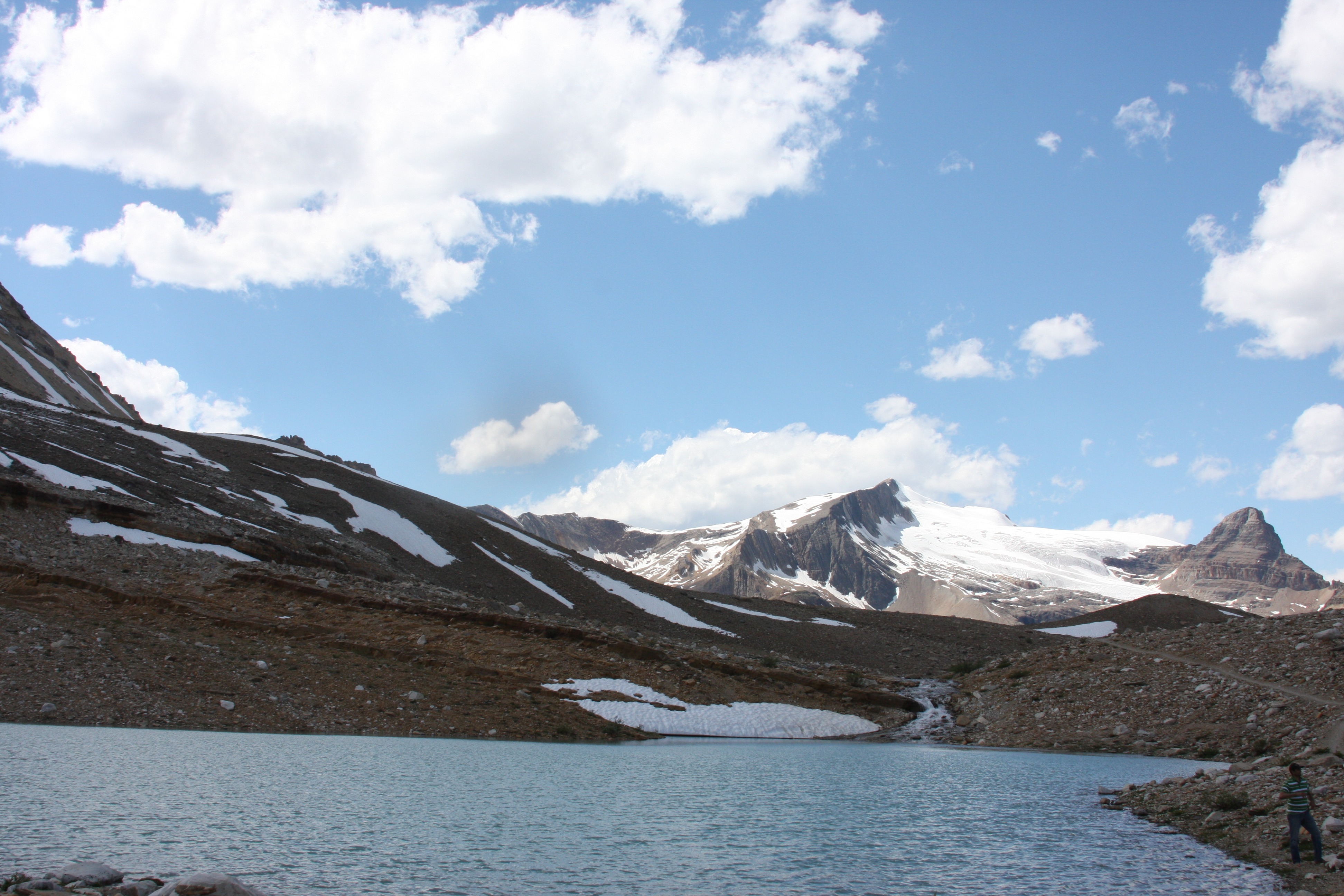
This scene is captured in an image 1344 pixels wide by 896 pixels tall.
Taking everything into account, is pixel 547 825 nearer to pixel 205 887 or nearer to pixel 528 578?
pixel 205 887

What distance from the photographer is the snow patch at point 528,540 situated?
286 ft

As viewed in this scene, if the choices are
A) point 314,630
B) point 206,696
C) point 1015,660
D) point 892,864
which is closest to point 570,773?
point 892,864

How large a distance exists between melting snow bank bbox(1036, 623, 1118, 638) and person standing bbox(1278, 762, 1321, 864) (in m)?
78.8

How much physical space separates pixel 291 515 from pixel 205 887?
59974mm

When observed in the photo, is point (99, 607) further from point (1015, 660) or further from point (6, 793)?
point (1015, 660)

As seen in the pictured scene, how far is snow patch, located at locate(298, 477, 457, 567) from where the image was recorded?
229ft

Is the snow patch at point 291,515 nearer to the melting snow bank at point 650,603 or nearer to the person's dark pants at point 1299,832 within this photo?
the melting snow bank at point 650,603

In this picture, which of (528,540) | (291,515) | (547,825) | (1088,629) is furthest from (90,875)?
(1088,629)

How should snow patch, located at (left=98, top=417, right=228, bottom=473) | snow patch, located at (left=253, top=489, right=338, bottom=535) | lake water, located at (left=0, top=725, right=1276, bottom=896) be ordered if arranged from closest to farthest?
1. lake water, located at (left=0, top=725, right=1276, bottom=896)
2. snow patch, located at (left=253, top=489, right=338, bottom=535)
3. snow patch, located at (left=98, top=417, right=228, bottom=473)

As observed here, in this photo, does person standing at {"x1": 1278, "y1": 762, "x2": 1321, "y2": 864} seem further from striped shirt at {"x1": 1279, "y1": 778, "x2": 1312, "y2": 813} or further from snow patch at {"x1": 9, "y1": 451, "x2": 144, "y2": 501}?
snow patch at {"x1": 9, "y1": 451, "x2": 144, "y2": 501}

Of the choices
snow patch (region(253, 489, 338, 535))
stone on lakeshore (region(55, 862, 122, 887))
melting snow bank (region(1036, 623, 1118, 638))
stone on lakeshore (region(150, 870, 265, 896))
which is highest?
snow patch (region(253, 489, 338, 535))

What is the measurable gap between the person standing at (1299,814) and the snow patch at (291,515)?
202ft

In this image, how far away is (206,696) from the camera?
29.1 m

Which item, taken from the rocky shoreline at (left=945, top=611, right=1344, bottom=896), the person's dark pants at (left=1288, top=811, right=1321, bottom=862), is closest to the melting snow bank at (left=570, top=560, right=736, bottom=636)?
the rocky shoreline at (left=945, top=611, right=1344, bottom=896)
